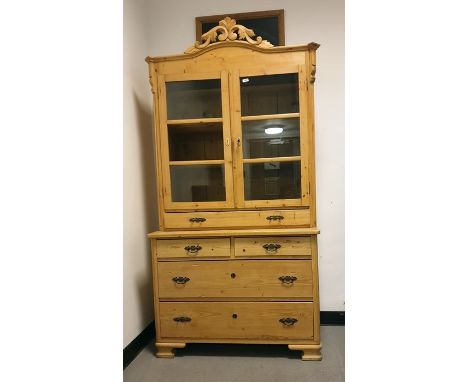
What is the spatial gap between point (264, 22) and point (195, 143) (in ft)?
3.34

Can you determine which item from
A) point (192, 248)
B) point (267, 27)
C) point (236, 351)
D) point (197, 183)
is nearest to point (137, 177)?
point (197, 183)

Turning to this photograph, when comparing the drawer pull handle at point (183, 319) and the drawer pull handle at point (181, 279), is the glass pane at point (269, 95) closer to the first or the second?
the drawer pull handle at point (181, 279)

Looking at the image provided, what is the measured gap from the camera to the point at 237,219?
1804mm

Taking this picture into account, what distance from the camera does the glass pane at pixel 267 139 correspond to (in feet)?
5.93

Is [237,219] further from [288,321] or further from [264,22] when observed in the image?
[264,22]

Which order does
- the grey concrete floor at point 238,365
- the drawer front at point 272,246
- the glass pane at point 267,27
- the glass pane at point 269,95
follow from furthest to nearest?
the glass pane at point 267,27, the glass pane at point 269,95, the drawer front at point 272,246, the grey concrete floor at point 238,365

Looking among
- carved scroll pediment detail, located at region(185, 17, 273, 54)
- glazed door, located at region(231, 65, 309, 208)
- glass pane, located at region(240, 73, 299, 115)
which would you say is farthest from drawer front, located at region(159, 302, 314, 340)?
carved scroll pediment detail, located at region(185, 17, 273, 54)

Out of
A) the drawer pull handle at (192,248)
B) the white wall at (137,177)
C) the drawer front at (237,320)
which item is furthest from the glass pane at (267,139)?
the drawer front at (237,320)

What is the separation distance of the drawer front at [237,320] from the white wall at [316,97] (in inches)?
11.9

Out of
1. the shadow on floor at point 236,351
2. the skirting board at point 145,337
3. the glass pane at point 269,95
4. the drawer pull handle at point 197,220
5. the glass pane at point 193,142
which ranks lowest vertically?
the shadow on floor at point 236,351

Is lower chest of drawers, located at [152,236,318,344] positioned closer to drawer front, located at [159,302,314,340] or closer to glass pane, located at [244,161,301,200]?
drawer front, located at [159,302,314,340]

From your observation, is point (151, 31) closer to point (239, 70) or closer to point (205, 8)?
point (205, 8)
